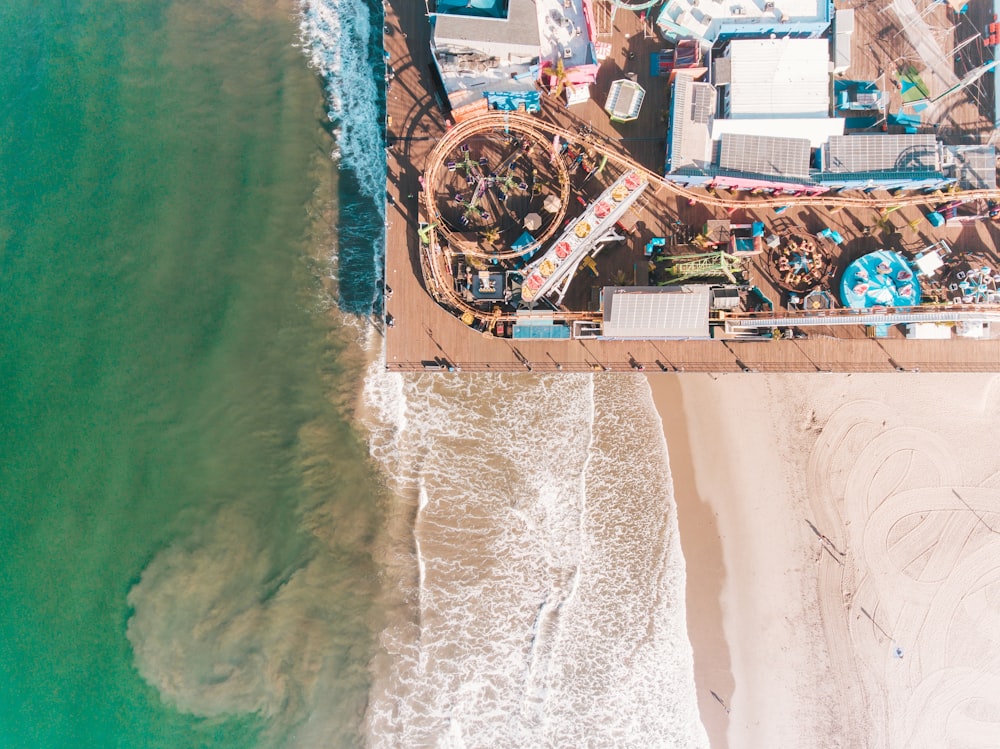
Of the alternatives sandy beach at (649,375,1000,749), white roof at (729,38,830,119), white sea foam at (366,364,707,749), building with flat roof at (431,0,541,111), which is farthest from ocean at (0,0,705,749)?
white roof at (729,38,830,119)

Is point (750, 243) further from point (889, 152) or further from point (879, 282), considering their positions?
point (889, 152)

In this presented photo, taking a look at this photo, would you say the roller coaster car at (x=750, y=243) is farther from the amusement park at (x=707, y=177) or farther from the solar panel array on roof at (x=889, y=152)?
the solar panel array on roof at (x=889, y=152)

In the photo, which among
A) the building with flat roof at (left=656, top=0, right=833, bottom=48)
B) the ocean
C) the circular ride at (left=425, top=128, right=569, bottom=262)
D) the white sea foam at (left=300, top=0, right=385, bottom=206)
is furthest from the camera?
the white sea foam at (left=300, top=0, right=385, bottom=206)

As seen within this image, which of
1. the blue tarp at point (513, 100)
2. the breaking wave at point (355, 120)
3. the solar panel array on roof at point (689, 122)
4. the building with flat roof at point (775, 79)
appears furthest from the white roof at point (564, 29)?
the breaking wave at point (355, 120)

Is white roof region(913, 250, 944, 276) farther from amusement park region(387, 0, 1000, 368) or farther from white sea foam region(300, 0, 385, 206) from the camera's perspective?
white sea foam region(300, 0, 385, 206)

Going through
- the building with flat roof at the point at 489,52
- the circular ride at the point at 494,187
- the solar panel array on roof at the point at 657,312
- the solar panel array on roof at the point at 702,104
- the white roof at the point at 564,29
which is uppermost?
the white roof at the point at 564,29

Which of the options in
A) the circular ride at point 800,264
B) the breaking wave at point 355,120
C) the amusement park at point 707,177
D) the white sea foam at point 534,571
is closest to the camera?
the amusement park at point 707,177
